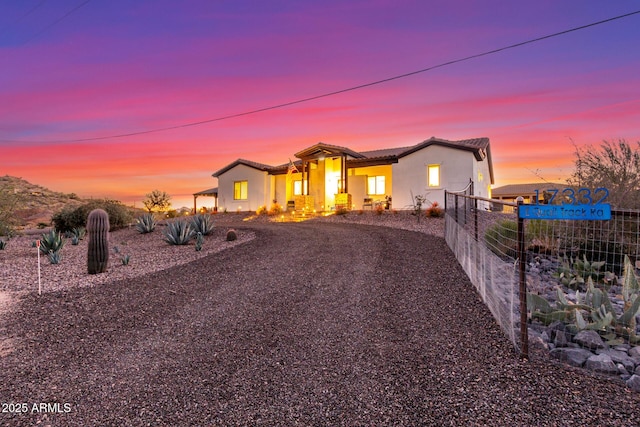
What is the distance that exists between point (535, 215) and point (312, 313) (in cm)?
364

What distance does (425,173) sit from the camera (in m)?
22.6

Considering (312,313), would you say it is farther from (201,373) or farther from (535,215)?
(535,215)

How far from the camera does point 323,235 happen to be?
14.2 meters

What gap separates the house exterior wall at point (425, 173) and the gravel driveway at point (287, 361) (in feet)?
49.6

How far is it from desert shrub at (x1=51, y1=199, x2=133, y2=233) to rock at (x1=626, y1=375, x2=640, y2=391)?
22540 mm

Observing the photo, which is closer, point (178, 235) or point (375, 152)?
point (178, 235)

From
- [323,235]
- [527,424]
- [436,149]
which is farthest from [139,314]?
[436,149]

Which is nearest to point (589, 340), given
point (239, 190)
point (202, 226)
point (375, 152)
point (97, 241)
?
point (97, 241)

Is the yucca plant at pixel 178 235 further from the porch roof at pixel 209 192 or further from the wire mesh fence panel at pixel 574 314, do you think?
the porch roof at pixel 209 192

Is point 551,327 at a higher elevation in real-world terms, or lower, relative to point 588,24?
lower

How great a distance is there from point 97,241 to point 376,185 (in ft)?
65.5

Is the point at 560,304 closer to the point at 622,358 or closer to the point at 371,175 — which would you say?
the point at 622,358

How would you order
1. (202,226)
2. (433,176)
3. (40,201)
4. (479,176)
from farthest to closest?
(40,201) → (479,176) → (433,176) → (202,226)

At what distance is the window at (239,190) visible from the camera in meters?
30.9
